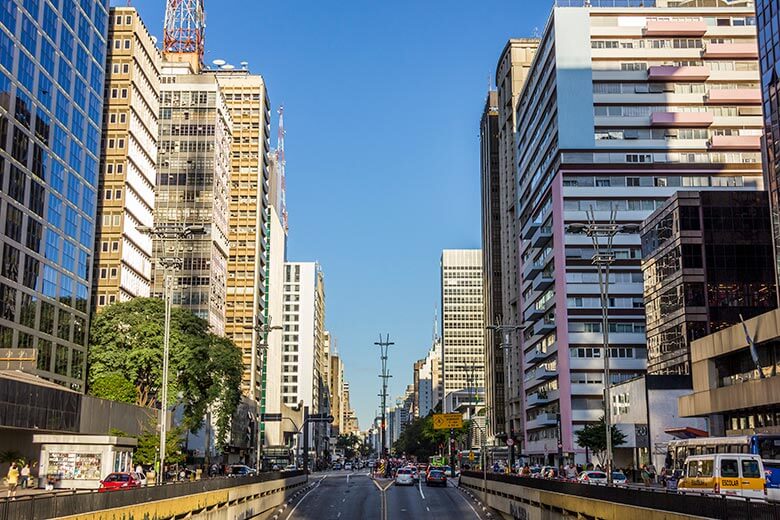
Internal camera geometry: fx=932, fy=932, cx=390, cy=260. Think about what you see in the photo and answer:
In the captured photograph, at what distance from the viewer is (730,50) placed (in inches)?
4749

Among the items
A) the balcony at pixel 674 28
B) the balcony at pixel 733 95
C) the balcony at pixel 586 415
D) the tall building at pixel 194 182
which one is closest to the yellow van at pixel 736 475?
the balcony at pixel 586 415

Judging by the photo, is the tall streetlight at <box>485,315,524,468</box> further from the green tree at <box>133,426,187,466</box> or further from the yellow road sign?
the green tree at <box>133,426,187,466</box>

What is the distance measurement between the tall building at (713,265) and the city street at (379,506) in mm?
31027

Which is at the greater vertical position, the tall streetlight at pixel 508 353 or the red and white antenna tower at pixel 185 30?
the red and white antenna tower at pixel 185 30

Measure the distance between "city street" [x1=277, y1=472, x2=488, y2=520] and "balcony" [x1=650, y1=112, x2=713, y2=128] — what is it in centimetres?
6589

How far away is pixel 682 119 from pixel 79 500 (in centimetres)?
10933

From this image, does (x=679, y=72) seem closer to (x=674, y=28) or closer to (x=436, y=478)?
(x=674, y=28)

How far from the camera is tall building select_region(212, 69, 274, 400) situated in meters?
170

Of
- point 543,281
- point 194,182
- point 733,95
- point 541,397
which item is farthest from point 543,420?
point 194,182

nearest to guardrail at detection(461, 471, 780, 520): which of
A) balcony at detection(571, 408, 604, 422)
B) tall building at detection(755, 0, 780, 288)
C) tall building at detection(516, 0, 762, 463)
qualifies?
tall building at detection(755, 0, 780, 288)

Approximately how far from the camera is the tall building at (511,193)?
163000 millimetres

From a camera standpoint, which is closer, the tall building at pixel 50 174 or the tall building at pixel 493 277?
the tall building at pixel 50 174

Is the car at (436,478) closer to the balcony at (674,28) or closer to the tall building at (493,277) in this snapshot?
the balcony at (674,28)

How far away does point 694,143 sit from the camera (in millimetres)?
119938
